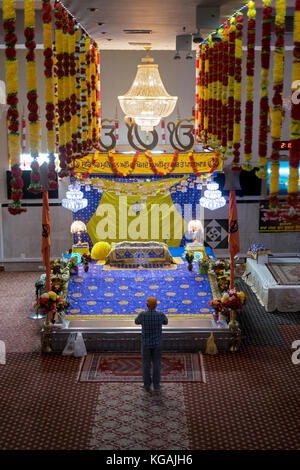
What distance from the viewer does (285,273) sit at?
11922mm

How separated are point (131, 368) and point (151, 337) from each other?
47.3 inches

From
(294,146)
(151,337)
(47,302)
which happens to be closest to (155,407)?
(151,337)

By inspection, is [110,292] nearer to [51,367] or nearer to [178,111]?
[51,367]

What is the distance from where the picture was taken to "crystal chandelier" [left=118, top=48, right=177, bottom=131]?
8.05 m

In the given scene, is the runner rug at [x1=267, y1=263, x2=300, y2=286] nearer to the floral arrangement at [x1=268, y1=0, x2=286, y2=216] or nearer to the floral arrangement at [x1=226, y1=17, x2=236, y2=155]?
the floral arrangement at [x1=226, y1=17, x2=236, y2=155]

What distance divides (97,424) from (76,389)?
3.56 ft

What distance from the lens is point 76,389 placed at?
25.6 ft

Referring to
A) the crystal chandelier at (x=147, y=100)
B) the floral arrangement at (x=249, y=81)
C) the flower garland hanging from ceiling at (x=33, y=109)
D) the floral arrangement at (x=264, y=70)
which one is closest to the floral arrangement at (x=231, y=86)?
the floral arrangement at (x=249, y=81)

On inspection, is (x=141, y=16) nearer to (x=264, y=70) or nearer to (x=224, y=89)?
(x=224, y=89)

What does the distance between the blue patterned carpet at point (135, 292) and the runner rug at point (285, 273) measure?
154cm

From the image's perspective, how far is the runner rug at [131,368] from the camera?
319 inches

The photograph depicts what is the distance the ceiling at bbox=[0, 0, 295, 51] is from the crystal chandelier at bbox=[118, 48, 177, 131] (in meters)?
0.65

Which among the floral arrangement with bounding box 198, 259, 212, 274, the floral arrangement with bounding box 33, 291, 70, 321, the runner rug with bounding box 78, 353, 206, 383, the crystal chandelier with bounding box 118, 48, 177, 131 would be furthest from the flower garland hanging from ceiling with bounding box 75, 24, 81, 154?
the floral arrangement with bounding box 198, 259, 212, 274
